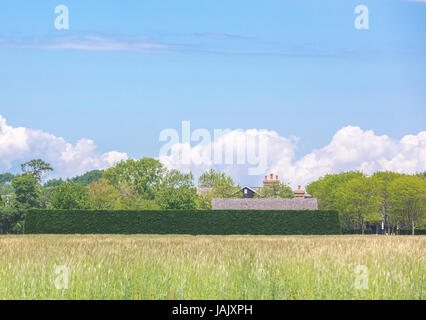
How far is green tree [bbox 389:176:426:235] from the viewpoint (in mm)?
65750

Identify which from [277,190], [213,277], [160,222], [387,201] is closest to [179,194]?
[160,222]

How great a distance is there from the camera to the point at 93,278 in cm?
879

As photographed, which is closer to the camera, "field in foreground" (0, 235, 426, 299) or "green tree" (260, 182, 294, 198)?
"field in foreground" (0, 235, 426, 299)

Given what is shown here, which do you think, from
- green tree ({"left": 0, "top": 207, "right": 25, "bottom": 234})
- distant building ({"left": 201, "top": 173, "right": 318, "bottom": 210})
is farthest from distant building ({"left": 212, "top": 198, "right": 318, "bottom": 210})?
green tree ({"left": 0, "top": 207, "right": 25, "bottom": 234})

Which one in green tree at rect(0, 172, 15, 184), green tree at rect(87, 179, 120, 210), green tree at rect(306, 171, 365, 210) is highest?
green tree at rect(0, 172, 15, 184)

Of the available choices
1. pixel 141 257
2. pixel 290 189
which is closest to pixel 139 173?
pixel 290 189

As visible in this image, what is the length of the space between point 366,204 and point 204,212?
3317 cm

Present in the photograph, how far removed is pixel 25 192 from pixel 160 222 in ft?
74.0

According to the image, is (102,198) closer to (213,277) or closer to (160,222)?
(160,222)

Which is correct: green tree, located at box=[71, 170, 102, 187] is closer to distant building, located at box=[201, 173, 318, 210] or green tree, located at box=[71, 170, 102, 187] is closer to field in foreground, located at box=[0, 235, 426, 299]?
distant building, located at box=[201, 173, 318, 210]

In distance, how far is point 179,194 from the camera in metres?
56.4

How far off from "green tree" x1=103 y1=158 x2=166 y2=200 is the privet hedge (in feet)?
127

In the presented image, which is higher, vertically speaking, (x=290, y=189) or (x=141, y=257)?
(x=290, y=189)
